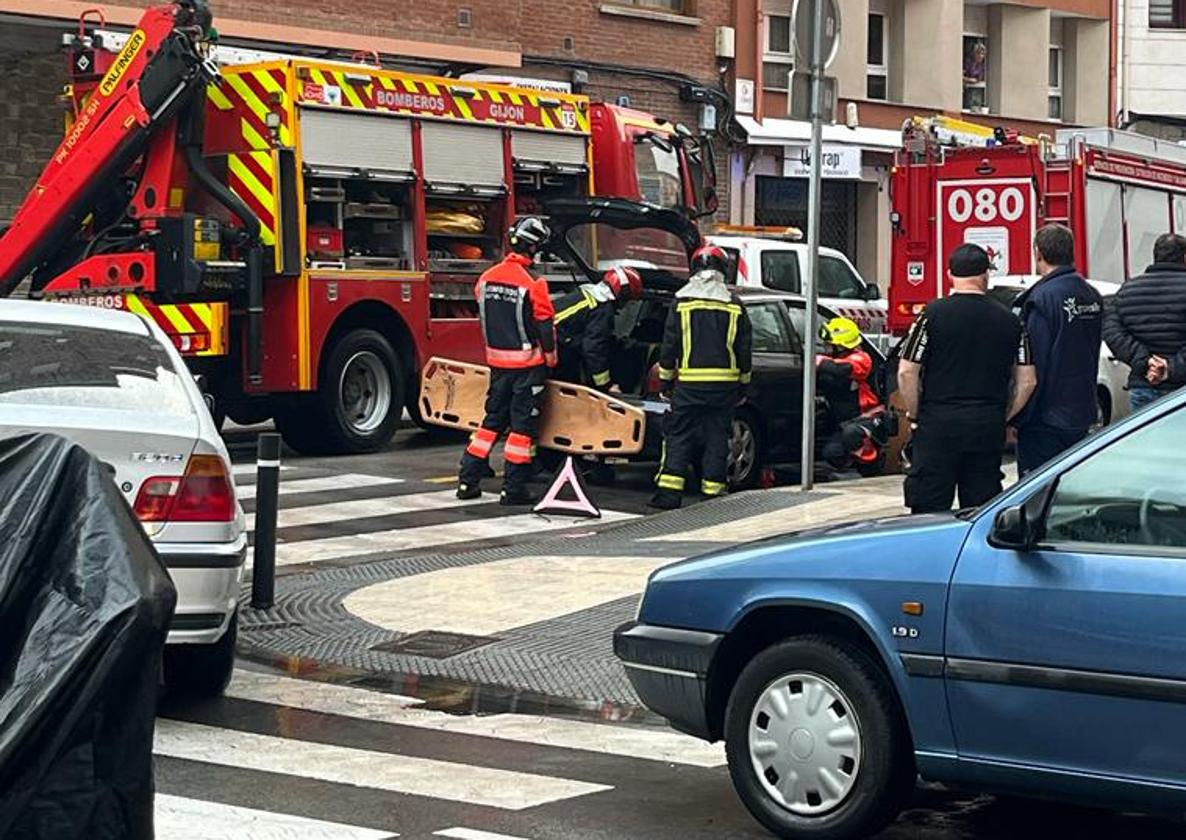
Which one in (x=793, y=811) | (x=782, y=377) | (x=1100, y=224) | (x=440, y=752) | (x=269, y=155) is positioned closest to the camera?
(x=793, y=811)

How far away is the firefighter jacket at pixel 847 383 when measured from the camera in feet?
50.8

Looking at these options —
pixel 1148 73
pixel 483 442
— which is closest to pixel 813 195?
pixel 483 442

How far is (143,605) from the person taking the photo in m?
3.62

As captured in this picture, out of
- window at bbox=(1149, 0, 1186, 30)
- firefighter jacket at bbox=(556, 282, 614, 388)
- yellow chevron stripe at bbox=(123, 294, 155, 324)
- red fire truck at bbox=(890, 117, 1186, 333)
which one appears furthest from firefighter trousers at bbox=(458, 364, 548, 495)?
window at bbox=(1149, 0, 1186, 30)

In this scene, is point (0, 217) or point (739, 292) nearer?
point (739, 292)

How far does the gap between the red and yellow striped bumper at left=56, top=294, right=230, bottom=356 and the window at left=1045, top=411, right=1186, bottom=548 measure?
11363 millimetres

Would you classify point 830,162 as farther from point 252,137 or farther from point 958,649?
point 958,649

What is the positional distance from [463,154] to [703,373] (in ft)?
16.9

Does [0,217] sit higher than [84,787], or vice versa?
[0,217]

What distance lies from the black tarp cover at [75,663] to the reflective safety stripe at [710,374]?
32.6ft

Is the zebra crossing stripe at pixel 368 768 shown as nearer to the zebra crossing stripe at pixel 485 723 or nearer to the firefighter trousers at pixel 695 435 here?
the zebra crossing stripe at pixel 485 723

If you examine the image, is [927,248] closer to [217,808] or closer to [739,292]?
[739,292]

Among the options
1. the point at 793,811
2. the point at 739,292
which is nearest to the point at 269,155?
the point at 739,292

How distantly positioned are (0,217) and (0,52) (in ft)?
5.44
